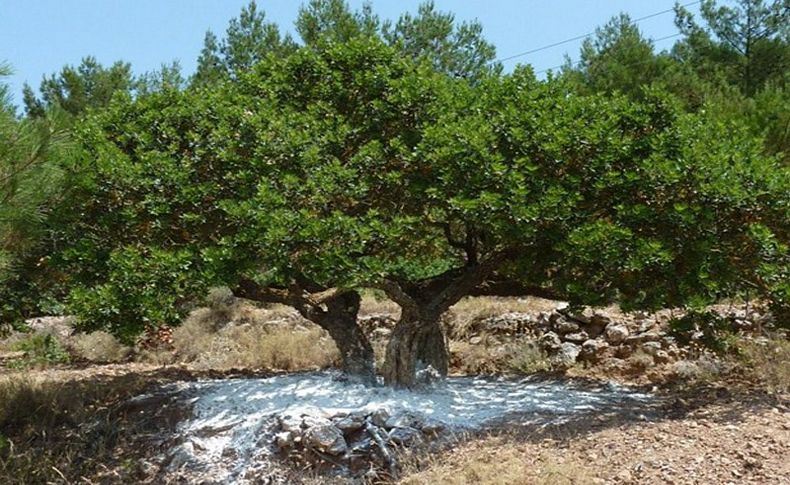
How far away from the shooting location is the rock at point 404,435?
6.64 metres

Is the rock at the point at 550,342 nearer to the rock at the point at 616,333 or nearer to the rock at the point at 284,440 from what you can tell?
the rock at the point at 616,333

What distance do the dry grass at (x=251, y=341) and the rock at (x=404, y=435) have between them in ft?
10.9

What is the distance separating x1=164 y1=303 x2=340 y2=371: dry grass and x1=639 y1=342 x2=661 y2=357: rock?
3.52 metres

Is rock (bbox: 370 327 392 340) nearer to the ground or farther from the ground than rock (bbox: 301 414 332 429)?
farther from the ground

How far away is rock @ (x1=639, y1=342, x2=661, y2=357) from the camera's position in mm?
8945

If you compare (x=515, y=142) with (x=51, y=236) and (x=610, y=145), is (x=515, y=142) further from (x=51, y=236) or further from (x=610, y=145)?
(x=51, y=236)

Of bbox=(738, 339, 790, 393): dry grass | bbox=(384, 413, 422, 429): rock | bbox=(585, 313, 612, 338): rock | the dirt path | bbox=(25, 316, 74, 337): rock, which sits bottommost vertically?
the dirt path

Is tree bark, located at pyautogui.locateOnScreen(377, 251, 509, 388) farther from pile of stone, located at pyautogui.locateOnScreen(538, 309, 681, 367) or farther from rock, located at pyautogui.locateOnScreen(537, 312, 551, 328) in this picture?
rock, located at pyautogui.locateOnScreen(537, 312, 551, 328)

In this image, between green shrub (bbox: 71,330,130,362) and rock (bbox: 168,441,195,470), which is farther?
green shrub (bbox: 71,330,130,362)

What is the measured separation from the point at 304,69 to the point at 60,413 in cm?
392

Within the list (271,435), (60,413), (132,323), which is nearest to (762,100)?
(271,435)

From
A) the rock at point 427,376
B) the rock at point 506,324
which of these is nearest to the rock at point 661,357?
the rock at point 506,324

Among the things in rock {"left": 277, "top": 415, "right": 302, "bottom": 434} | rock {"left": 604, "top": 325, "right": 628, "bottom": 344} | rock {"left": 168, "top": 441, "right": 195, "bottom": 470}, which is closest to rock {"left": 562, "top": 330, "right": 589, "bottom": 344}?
rock {"left": 604, "top": 325, "right": 628, "bottom": 344}

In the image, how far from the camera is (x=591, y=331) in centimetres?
974
